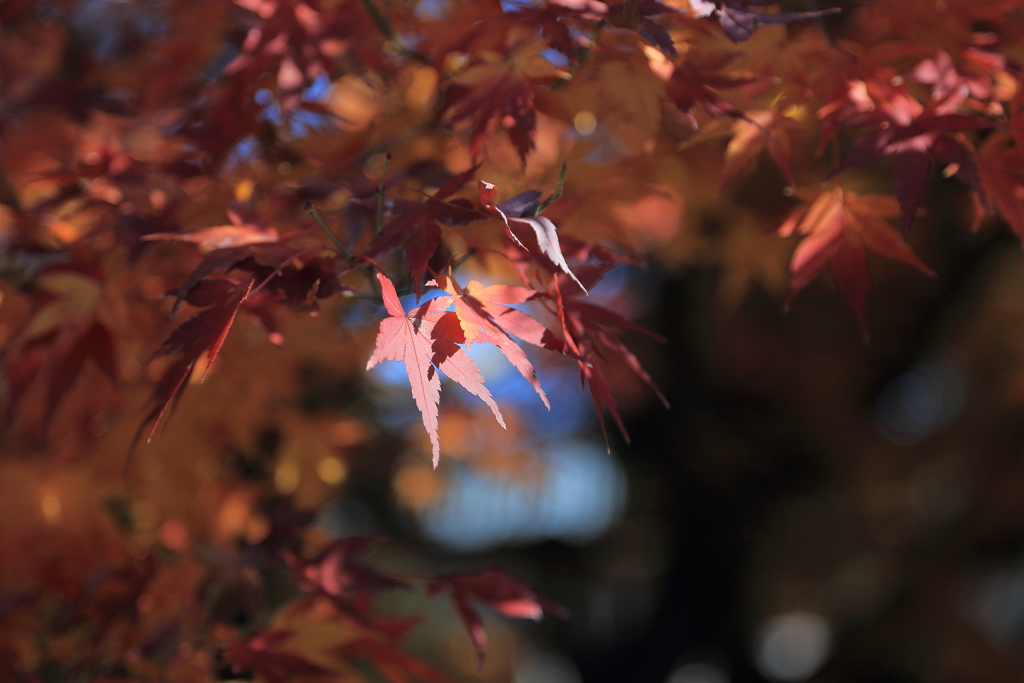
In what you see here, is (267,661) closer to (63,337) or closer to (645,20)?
(63,337)

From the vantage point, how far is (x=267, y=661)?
970 millimetres

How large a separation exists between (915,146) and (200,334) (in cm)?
92

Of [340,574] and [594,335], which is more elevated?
[594,335]

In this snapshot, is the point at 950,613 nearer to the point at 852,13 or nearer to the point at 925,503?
the point at 925,503

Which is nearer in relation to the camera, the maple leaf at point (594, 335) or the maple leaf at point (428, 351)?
the maple leaf at point (428, 351)

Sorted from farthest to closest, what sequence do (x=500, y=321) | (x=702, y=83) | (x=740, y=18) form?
(x=702, y=83) → (x=740, y=18) → (x=500, y=321)

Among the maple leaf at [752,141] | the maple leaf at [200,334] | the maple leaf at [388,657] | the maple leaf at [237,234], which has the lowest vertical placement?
the maple leaf at [388,657]

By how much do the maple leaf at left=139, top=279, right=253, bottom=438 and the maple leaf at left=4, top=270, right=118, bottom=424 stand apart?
1.20 feet

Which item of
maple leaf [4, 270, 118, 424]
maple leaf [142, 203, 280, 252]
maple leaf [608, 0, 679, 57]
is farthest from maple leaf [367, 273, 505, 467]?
maple leaf [4, 270, 118, 424]

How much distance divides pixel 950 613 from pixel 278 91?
4295 mm

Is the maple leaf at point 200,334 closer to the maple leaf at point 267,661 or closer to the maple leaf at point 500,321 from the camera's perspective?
the maple leaf at point 500,321

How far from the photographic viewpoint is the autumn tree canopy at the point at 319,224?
30.9 inches

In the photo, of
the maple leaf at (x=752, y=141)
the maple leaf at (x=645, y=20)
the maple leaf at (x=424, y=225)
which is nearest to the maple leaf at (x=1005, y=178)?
the maple leaf at (x=752, y=141)

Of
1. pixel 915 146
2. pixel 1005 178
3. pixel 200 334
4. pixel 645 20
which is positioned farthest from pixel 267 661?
pixel 1005 178
